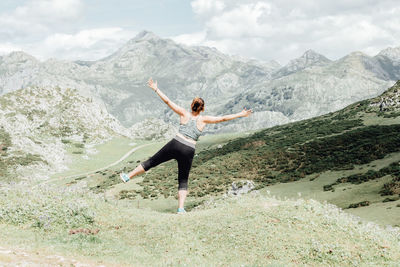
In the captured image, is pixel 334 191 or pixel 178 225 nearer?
pixel 178 225

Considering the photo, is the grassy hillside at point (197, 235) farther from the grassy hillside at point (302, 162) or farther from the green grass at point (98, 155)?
the green grass at point (98, 155)

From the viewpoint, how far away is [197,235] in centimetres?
1138

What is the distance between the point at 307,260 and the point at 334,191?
2508 centimetres

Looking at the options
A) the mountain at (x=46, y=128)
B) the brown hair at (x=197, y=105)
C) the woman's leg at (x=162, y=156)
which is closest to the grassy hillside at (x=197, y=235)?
the woman's leg at (x=162, y=156)

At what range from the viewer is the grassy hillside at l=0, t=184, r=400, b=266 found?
32.7 feet

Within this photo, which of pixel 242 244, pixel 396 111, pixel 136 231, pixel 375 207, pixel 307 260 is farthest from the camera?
pixel 396 111

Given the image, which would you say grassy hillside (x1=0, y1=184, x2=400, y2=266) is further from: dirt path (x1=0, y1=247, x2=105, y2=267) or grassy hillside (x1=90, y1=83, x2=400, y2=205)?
grassy hillside (x1=90, y1=83, x2=400, y2=205)

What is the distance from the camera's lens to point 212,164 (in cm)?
6412

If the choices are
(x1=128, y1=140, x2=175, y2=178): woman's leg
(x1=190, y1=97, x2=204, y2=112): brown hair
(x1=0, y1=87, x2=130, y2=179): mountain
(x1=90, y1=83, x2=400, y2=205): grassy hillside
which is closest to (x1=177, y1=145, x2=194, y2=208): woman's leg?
(x1=128, y1=140, x2=175, y2=178): woman's leg

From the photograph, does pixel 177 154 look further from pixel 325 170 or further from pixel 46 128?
pixel 46 128

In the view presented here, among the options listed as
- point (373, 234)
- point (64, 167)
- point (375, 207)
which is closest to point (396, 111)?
point (375, 207)

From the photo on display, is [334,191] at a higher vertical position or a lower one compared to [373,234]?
lower

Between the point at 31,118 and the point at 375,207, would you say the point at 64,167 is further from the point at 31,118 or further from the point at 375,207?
the point at 375,207

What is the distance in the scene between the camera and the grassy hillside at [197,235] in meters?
9.98
